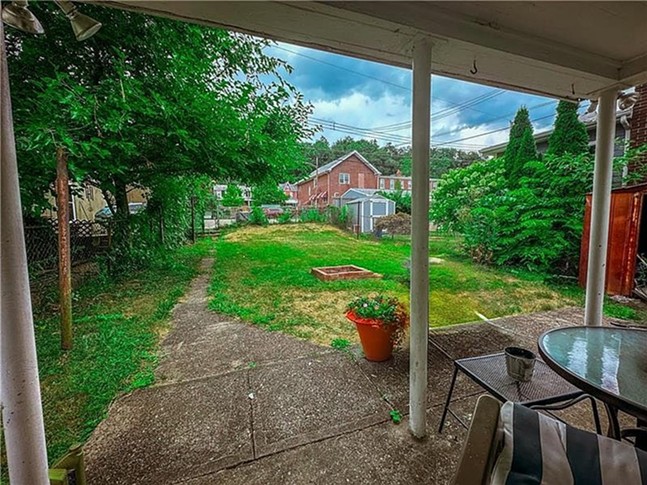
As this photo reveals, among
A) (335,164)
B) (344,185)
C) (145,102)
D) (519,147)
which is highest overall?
(335,164)

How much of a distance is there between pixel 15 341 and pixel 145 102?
112 inches

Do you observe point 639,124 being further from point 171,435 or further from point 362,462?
point 171,435

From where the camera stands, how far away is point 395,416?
1.82 meters

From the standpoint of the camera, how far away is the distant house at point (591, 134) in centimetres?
515

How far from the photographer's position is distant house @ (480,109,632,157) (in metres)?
5.15

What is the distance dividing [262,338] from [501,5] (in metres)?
3.04

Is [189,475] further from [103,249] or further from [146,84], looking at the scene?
[103,249]

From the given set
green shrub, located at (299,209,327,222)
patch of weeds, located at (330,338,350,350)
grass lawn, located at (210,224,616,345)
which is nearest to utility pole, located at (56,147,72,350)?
grass lawn, located at (210,224,616,345)

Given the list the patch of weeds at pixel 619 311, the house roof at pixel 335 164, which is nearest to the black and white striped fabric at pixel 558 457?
the patch of weeds at pixel 619 311

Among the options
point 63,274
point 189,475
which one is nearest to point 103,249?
point 63,274

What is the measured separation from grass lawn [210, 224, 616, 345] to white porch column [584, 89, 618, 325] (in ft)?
4.31

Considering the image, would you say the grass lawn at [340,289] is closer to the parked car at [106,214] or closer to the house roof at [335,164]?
the parked car at [106,214]

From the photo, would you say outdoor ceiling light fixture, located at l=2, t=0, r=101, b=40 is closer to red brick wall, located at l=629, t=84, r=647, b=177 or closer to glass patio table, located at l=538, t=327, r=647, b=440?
glass patio table, located at l=538, t=327, r=647, b=440

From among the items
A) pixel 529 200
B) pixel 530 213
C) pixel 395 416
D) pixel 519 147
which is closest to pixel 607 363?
pixel 395 416
